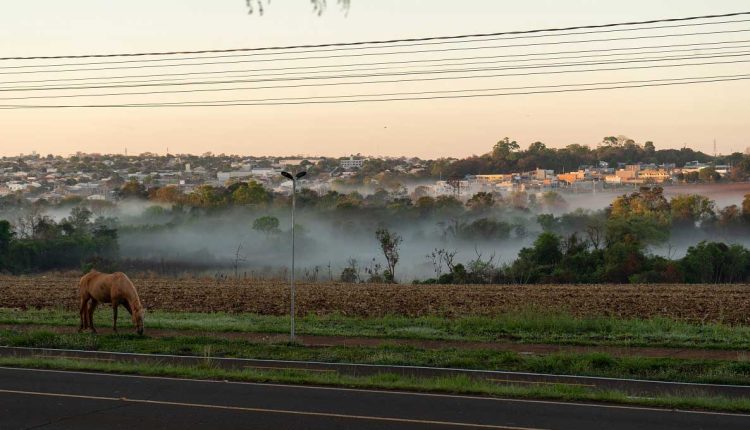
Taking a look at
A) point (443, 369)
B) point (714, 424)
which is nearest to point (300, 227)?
point (443, 369)

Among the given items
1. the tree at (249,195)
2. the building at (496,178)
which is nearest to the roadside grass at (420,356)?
the tree at (249,195)

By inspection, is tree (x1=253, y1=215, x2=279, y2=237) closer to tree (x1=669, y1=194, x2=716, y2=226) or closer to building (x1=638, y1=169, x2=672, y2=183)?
tree (x1=669, y1=194, x2=716, y2=226)

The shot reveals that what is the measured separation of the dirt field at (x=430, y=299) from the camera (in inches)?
1682

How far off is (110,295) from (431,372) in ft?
43.5

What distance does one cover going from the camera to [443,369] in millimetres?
23016

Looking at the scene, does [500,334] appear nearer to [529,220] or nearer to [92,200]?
[529,220]

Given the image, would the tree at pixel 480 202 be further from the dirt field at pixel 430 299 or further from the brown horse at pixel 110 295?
the brown horse at pixel 110 295

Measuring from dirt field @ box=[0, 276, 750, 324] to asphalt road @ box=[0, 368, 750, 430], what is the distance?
21809 mm

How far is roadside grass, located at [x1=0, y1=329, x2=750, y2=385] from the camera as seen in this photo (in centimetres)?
2252

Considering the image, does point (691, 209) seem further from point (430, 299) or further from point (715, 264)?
point (430, 299)

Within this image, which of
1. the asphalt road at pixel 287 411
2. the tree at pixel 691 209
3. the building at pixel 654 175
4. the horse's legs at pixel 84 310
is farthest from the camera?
the building at pixel 654 175

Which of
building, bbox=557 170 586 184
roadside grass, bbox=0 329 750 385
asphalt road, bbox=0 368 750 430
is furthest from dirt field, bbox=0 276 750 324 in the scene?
building, bbox=557 170 586 184

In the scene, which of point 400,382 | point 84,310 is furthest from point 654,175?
point 400,382

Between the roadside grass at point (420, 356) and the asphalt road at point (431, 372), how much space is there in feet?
2.05
